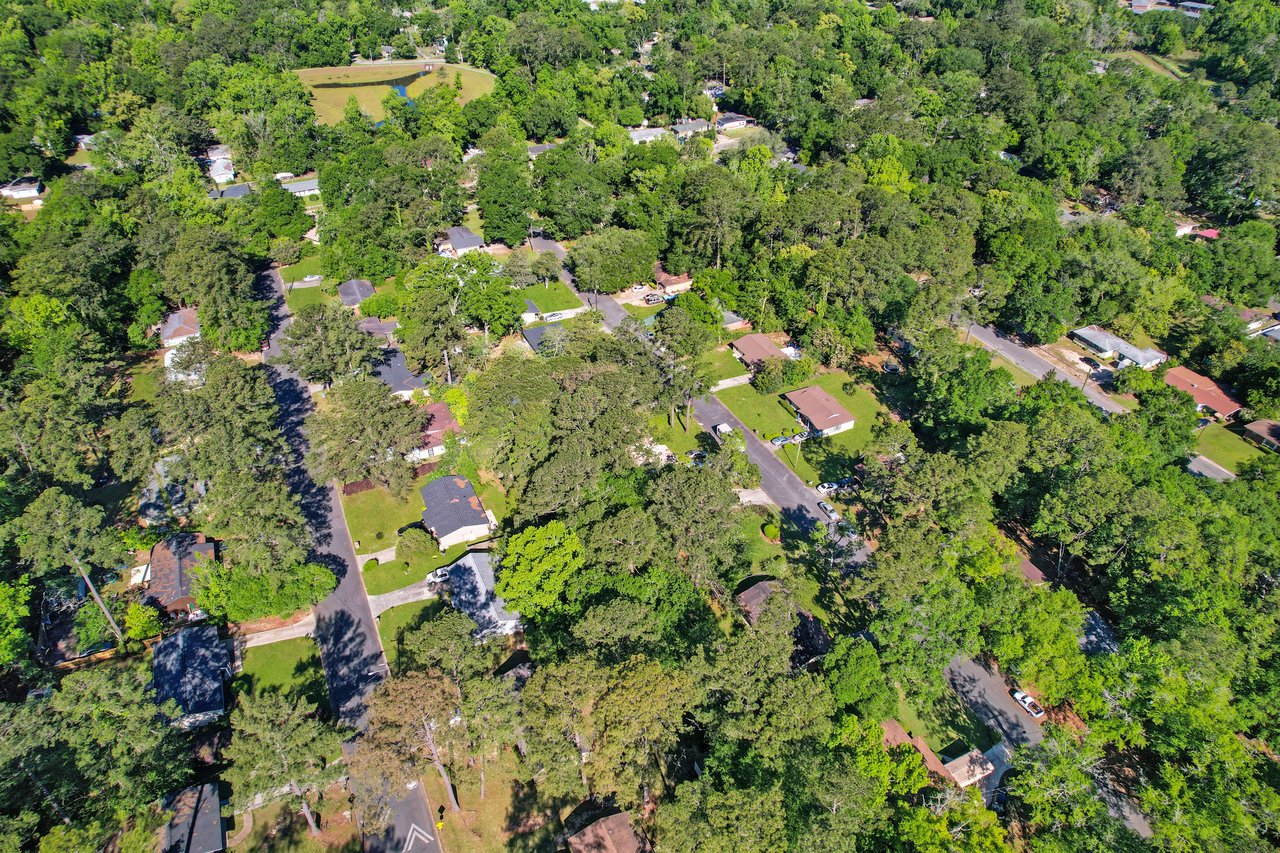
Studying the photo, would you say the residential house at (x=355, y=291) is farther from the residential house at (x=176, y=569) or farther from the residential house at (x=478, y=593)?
the residential house at (x=478, y=593)

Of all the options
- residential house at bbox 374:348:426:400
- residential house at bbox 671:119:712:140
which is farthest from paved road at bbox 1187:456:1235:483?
residential house at bbox 671:119:712:140

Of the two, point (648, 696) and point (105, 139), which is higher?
point (648, 696)

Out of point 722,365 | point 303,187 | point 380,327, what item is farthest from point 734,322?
point 303,187

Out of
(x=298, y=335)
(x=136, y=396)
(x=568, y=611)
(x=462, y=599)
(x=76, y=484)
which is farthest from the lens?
(x=136, y=396)

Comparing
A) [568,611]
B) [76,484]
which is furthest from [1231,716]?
[76,484]

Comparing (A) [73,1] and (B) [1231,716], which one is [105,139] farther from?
(B) [1231,716]

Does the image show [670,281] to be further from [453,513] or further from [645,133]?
[645,133]

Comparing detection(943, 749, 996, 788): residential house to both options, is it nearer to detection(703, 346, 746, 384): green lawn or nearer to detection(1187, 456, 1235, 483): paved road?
detection(1187, 456, 1235, 483): paved road
